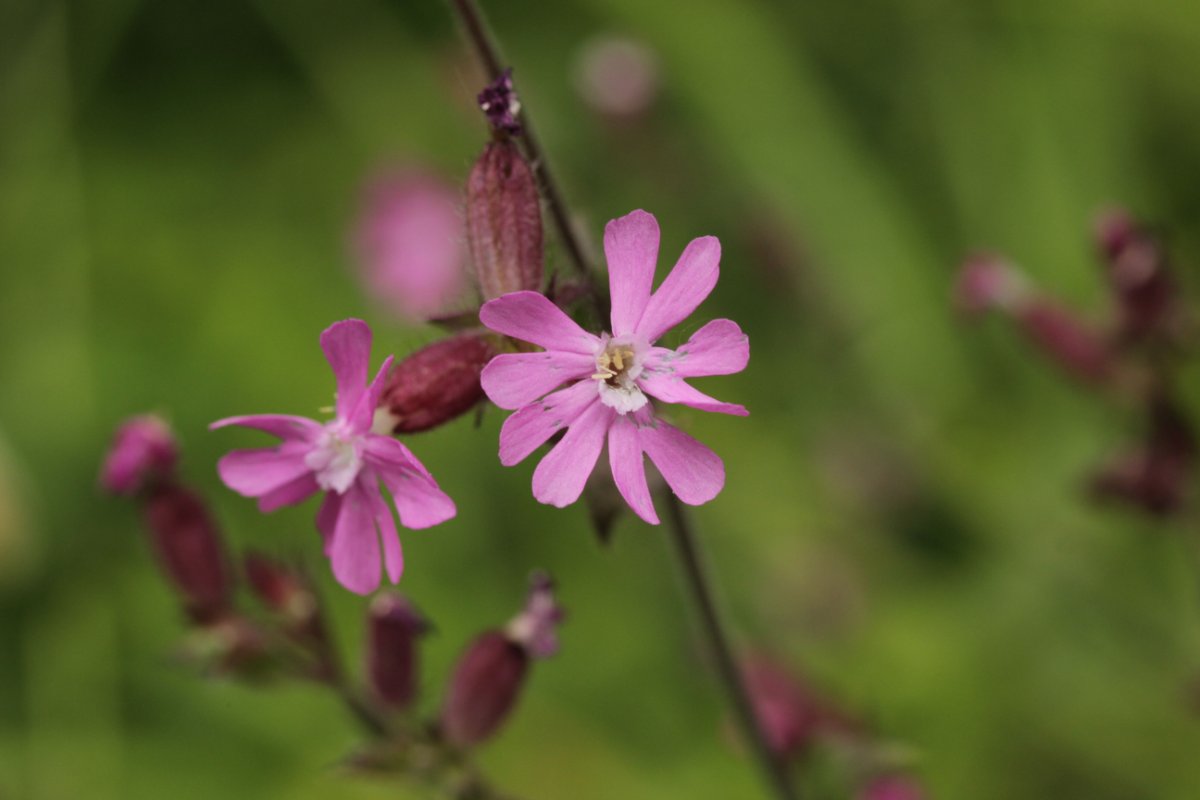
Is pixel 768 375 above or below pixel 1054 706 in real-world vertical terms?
above

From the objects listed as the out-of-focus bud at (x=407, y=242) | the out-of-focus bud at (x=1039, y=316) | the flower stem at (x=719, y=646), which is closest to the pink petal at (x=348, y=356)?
the flower stem at (x=719, y=646)

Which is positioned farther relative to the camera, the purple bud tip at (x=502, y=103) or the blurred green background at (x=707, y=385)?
the blurred green background at (x=707, y=385)

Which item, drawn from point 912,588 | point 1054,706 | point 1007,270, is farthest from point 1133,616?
point 1007,270

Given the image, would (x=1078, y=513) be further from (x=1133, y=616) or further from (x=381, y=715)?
(x=381, y=715)

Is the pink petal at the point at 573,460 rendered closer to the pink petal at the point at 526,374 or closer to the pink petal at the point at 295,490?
the pink petal at the point at 526,374

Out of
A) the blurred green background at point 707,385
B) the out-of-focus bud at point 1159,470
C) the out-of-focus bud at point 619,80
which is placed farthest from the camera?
the out-of-focus bud at point 619,80

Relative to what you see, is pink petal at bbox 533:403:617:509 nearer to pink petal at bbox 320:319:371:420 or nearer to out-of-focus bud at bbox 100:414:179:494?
pink petal at bbox 320:319:371:420

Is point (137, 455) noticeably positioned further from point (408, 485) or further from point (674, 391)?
point (674, 391)
